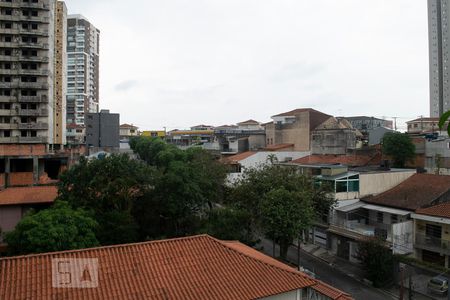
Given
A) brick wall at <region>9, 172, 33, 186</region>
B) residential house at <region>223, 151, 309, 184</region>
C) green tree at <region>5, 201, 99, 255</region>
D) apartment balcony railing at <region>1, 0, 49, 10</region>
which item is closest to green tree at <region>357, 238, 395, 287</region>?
green tree at <region>5, 201, 99, 255</region>

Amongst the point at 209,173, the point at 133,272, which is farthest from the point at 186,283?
the point at 209,173

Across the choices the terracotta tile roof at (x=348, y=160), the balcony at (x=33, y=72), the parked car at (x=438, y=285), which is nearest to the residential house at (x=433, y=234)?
the parked car at (x=438, y=285)

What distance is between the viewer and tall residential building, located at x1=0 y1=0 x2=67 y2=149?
43.3 meters

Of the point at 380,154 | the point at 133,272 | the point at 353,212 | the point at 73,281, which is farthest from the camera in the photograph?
the point at 380,154

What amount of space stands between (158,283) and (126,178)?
1476 cm

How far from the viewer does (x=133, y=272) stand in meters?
11.3

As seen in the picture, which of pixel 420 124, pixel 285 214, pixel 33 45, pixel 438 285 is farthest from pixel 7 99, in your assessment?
pixel 420 124

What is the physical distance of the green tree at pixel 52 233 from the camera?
16.4 meters

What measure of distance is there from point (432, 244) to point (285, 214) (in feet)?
31.9

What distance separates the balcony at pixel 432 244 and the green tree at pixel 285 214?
7.39 meters

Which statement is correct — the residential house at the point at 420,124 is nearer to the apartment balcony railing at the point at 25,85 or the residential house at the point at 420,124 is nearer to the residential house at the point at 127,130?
the apartment balcony railing at the point at 25,85

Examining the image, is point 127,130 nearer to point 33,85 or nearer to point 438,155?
point 33,85

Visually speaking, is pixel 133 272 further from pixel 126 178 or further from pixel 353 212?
pixel 353 212

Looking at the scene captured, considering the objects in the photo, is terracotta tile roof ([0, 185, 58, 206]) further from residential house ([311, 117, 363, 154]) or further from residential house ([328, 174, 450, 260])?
residential house ([311, 117, 363, 154])
